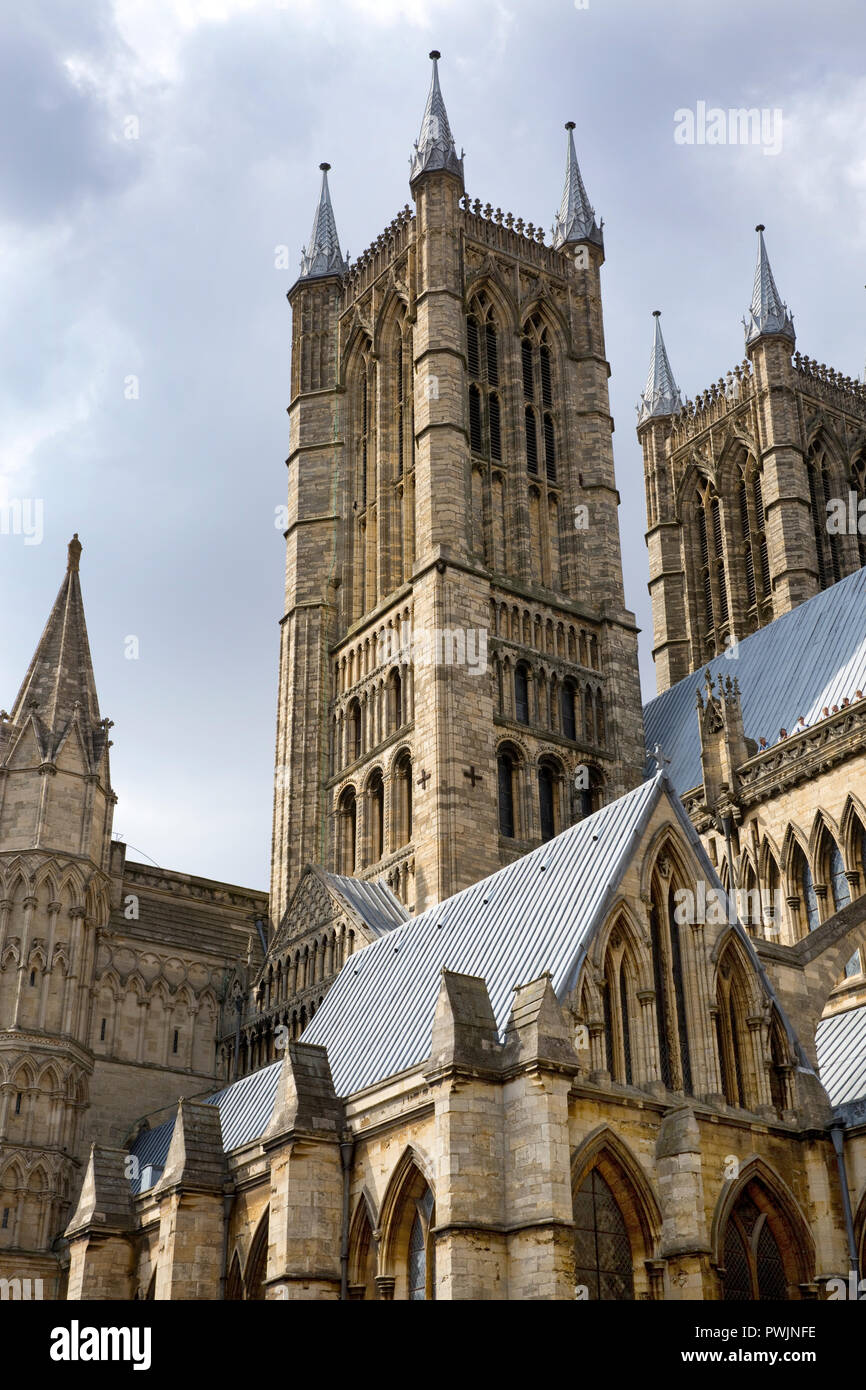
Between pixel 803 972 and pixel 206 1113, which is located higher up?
pixel 803 972

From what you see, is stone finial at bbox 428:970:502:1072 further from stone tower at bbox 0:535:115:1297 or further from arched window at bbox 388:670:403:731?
arched window at bbox 388:670:403:731

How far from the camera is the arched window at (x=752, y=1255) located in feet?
82.2

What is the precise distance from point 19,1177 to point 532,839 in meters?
17.9

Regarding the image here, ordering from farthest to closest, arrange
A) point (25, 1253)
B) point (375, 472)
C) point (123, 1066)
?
point (375, 472), point (123, 1066), point (25, 1253)

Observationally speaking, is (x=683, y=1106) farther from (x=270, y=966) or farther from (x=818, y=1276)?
(x=270, y=966)

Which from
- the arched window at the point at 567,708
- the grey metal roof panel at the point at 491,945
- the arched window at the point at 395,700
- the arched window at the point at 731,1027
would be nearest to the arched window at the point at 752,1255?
the arched window at the point at 731,1027

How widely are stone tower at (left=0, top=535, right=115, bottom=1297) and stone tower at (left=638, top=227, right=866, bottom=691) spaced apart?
27762mm

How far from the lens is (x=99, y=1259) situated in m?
33.3

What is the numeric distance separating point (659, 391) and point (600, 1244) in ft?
183

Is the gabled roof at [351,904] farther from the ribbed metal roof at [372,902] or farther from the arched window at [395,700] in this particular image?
the arched window at [395,700]

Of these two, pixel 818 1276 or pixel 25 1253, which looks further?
pixel 25 1253

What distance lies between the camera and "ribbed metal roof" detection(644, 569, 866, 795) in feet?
151

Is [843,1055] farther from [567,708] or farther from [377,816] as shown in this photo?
[567,708]
